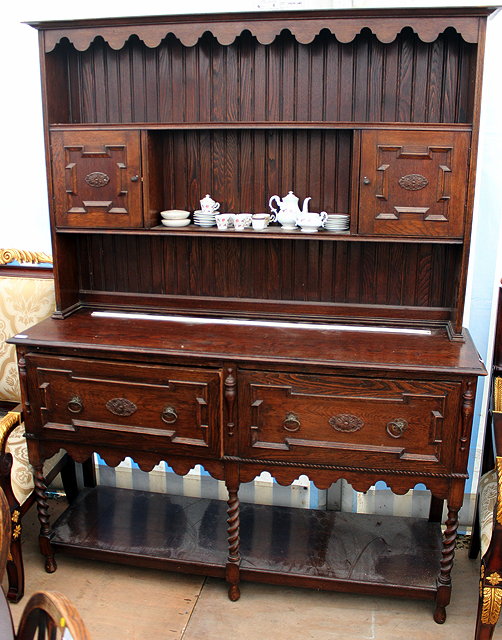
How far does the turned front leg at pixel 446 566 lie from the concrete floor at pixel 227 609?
60mm

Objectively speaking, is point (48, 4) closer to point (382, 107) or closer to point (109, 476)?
point (382, 107)

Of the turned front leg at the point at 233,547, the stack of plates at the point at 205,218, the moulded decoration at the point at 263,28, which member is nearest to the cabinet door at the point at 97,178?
the stack of plates at the point at 205,218

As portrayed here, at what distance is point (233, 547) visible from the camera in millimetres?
2430

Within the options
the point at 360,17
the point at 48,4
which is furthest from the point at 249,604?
the point at 48,4

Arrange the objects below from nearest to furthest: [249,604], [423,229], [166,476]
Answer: [423,229]
[249,604]
[166,476]

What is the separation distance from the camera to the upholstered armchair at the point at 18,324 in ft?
8.22

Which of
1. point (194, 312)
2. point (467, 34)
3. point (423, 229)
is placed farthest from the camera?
point (194, 312)

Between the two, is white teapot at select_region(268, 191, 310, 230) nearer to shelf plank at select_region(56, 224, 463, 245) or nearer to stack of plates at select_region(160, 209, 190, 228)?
shelf plank at select_region(56, 224, 463, 245)

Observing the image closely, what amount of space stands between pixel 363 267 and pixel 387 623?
4.27 ft

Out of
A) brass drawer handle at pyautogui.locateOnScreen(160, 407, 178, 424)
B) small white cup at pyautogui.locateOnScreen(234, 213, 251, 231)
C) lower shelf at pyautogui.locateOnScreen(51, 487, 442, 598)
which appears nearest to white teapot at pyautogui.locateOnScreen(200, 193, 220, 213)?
small white cup at pyautogui.locateOnScreen(234, 213, 251, 231)

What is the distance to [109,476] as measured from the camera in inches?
124

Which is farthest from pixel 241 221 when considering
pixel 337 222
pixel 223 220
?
pixel 337 222

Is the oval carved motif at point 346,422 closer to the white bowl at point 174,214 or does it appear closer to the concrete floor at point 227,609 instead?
the concrete floor at point 227,609

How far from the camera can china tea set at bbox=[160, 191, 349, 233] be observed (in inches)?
95.0
